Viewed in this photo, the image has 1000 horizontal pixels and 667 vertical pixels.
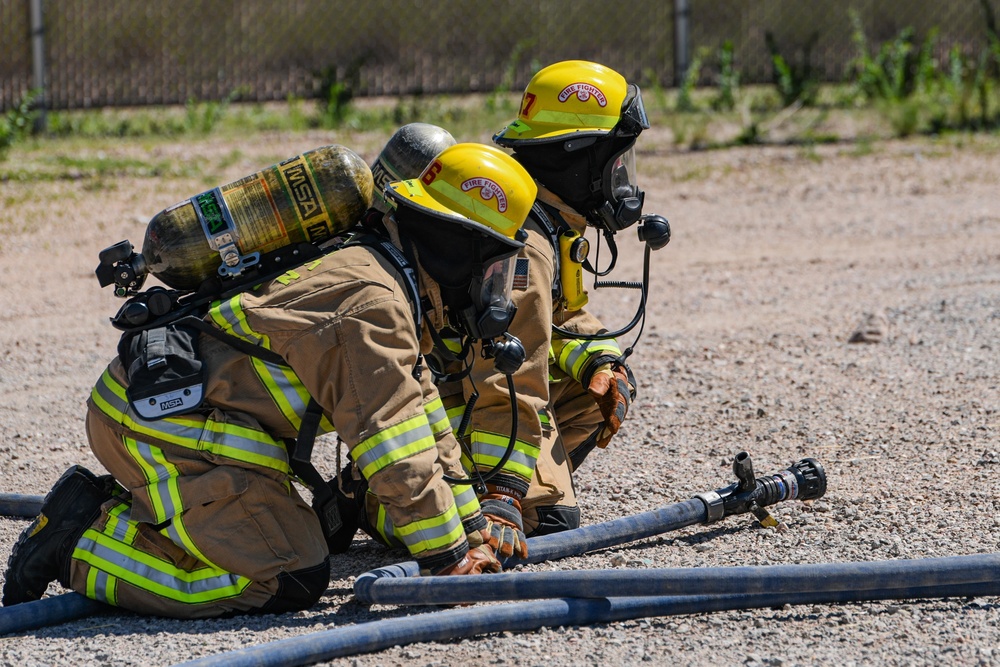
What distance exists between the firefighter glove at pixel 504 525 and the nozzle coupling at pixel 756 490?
637mm

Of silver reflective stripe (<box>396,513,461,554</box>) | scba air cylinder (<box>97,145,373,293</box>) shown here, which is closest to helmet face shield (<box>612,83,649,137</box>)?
scba air cylinder (<box>97,145,373,293</box>)

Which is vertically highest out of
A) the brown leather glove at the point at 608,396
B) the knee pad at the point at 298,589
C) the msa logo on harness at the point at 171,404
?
the msa logo on harness at the point at 171,404

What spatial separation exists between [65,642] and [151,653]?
0.83 feet

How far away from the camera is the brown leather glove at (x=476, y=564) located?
10.8 ft

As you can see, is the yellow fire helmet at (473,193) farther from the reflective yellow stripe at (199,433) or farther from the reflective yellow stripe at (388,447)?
the reflective yellow stripe at (199,433)

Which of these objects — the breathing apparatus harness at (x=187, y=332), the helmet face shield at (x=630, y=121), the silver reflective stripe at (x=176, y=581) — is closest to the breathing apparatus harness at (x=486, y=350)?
the breathing apparatus harness at (x=187, y=332)

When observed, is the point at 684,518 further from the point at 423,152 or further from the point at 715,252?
the point at 715,252

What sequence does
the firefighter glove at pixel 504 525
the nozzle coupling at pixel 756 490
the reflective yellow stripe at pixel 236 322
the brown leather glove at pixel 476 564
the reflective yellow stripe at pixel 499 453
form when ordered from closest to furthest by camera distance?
the reflective yellow stripe at pixel 236 322, the brown leather glove at pixel 476 564, the firefighter glove at pixel 504 525, the reflective yellow stripe at pixel 499 453, the nozzle coupling at pixel 756 490

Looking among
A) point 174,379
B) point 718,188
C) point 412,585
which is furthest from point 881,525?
point 718,188

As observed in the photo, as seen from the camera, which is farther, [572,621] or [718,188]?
[718,188]

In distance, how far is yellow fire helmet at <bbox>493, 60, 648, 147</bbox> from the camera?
404cm

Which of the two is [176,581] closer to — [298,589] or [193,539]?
[193,539]

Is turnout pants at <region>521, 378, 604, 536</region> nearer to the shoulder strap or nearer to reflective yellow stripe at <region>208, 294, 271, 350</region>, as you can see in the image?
the shoulder strap

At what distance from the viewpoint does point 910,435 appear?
4816 mm
